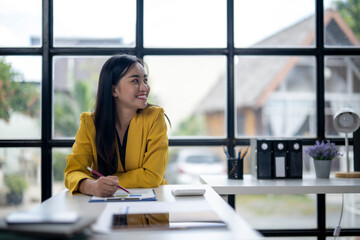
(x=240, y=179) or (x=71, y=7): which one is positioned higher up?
(x=71, y=7)

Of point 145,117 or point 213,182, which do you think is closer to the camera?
point 145,117

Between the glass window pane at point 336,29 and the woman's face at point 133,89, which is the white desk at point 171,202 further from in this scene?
the glass window pane at point 336,29

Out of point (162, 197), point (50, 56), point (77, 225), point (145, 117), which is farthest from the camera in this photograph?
point (50, 56)

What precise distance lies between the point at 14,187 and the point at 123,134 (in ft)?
4.26

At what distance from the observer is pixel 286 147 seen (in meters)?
2.67

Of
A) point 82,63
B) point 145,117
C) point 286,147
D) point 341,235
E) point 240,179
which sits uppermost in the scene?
point 82,63

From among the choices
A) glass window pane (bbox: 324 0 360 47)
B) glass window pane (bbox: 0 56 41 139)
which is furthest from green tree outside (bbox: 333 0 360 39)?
glass window pane (bbox: 0 56 41 139)

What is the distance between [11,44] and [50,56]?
0.31 metres

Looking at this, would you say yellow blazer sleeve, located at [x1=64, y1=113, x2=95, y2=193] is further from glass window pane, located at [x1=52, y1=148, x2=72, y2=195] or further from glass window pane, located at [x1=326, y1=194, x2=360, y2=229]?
glass window pane, located at [x1=326, y1=194, x2=360, y2=229]

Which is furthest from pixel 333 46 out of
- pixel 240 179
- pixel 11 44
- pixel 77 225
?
pixel 77 225

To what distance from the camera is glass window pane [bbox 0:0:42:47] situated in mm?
3051

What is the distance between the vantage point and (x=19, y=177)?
3.06 m

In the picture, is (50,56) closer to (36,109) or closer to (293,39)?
(36,109)

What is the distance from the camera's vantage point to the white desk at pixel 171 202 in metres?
1.04
